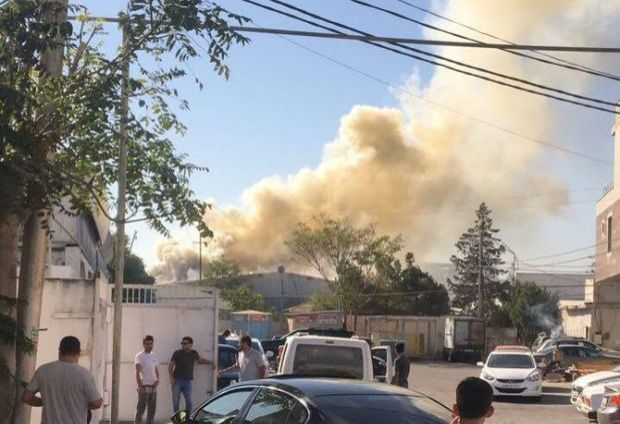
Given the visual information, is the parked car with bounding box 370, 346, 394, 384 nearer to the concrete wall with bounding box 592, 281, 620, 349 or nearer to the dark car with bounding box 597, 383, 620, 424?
the dark car with bounding box 597, 383, 620, 424

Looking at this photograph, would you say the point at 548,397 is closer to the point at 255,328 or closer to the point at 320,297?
the point at 255,328

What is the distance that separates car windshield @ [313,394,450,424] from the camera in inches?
220

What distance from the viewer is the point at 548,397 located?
1011 inches

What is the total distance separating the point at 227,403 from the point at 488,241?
77095 mm

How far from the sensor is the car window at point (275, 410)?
5.79 m

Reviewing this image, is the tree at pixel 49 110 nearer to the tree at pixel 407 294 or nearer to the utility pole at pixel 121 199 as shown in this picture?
the utility pole at pixel 121 199

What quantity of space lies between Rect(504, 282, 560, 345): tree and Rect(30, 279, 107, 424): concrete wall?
52.0m

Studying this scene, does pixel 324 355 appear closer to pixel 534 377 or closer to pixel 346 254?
pixel 534 377

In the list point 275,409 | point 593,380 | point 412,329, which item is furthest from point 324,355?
point 412,329

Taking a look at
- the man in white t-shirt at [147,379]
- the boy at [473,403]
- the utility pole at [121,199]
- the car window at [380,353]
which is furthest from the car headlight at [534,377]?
the boy at [473,403]

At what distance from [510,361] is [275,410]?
2021 centimetres

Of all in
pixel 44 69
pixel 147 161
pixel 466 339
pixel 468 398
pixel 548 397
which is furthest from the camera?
pixel 466 339

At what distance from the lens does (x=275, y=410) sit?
240 inches

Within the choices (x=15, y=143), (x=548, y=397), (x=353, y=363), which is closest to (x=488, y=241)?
(x=548, y=397)
